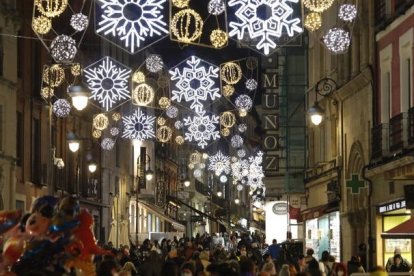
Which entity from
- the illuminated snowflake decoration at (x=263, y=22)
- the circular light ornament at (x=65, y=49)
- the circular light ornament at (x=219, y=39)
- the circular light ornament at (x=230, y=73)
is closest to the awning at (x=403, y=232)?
the illuminated snowflake decoration at (x=263, y=22)

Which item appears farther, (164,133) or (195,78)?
(164,133)

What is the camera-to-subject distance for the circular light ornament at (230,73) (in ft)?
120

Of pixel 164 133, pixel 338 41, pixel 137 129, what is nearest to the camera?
pixel 338 41

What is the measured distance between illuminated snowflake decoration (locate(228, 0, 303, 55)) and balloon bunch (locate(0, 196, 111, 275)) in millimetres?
10175

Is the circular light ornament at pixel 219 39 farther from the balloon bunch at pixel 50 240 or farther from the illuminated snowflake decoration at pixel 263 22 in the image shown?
the balloon bunch at pixel 50 240

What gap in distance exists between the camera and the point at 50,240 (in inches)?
595

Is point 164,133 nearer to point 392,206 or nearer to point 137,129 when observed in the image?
point 137,129

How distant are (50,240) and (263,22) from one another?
11.7 m

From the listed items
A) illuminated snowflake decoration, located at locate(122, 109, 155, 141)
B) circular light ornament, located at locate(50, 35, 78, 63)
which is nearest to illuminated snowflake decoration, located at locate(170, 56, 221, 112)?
circular light ornament, located at locate(50, 35, 78, 63)

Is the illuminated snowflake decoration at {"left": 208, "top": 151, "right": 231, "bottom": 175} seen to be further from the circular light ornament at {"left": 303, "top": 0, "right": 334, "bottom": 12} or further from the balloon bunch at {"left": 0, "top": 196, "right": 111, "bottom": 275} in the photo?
the balloon bunch at {"left": 0, "top": 196, "right": 111, "bottom": 275}

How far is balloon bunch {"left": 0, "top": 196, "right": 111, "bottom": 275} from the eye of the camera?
14805mm

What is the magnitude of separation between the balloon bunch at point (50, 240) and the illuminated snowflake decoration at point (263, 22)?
10175mm

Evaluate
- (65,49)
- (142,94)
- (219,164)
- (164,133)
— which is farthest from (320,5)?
(219,164)

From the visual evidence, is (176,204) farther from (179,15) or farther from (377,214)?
(179,15)
